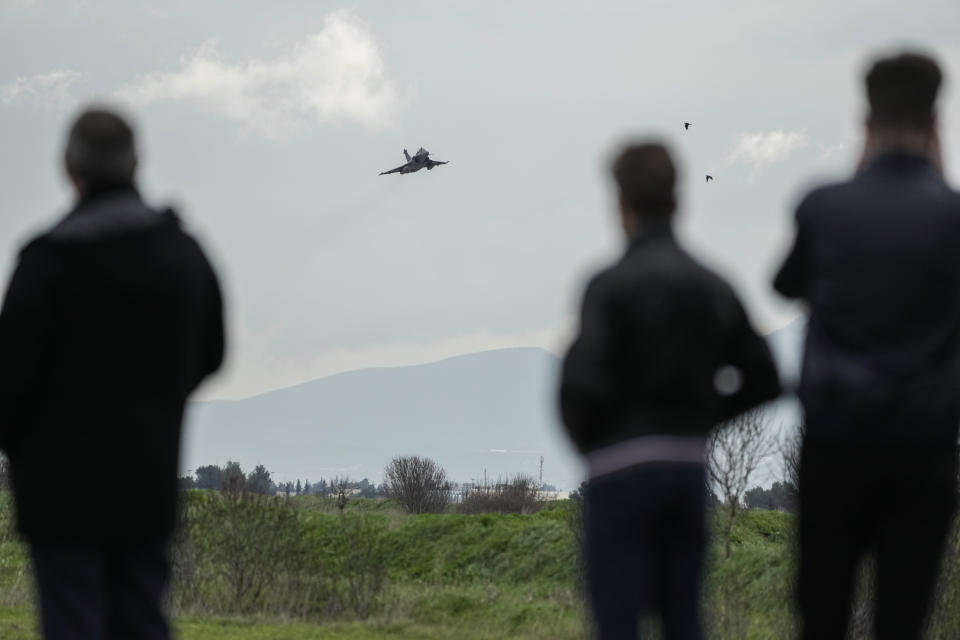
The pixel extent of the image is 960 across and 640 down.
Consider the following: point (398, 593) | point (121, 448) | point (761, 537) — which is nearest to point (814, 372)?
point (121, 448)

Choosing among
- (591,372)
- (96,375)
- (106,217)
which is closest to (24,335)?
(96,375)

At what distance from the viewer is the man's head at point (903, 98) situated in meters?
4.43

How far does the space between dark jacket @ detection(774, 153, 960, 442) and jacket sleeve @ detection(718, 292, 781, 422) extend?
13cm

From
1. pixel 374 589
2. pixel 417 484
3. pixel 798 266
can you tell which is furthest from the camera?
pixel 417 484

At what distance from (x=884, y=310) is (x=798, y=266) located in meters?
0.35

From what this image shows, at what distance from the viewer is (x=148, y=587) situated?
14.7ft

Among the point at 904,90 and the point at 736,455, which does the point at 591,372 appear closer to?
the point at 904,90

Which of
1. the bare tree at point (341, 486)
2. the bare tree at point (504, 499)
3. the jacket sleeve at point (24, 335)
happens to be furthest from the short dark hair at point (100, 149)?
the bare tree at point (504, 499)

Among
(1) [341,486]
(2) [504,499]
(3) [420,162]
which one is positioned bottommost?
(1) [341,486]

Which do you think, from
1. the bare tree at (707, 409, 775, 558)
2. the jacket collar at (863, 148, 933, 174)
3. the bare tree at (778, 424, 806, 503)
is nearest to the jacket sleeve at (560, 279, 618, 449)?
the jacket collar at (863, 148, 933, 174)

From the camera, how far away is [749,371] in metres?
4.50

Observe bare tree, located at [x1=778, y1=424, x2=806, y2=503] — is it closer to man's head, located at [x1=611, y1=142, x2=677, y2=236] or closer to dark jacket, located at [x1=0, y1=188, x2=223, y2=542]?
man's head, located at [x1=611, y1=142, x2=677, y2=236]

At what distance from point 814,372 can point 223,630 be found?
555 inches

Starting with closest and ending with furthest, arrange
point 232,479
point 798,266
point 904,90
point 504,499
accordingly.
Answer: point 904,90 → point 798,266 → point 232,479 → point 504,499
